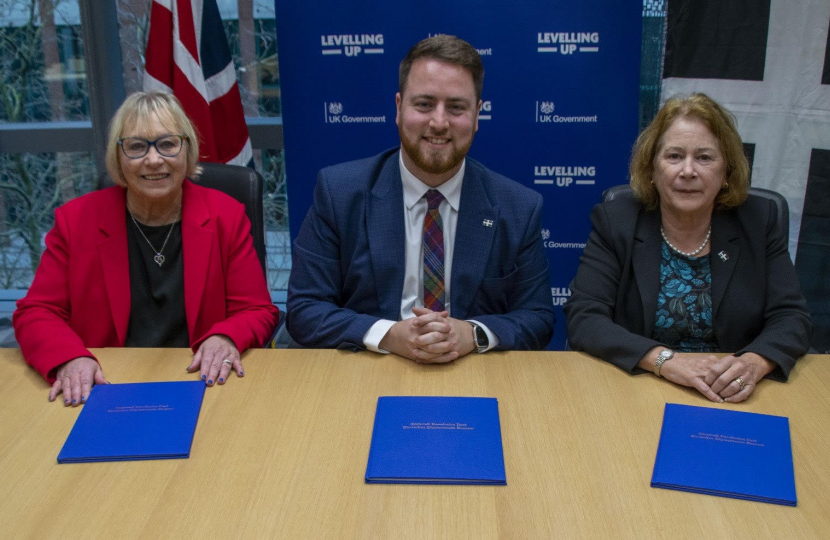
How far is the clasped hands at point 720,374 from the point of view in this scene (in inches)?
62.9

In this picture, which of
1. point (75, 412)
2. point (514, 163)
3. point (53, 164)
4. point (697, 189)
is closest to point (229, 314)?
point (75, 412)

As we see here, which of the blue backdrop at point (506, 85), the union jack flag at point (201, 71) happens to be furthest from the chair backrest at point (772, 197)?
the union jack flag at point (201, 71)

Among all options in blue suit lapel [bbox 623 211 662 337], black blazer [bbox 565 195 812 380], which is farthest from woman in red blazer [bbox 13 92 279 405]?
blue suit lapel [bbox 623 211 662 337]

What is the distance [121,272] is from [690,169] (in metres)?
1.60

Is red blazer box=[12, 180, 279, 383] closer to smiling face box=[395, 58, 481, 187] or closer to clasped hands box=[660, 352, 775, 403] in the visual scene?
smiling face box=[395, 58, 481, 187]

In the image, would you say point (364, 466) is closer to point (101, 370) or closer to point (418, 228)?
point (101, 370)

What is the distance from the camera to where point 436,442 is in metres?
1.38

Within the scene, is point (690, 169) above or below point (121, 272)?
above

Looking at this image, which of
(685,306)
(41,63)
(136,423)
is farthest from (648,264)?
(41,63)

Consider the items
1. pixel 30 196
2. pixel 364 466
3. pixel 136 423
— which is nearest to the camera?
pixel 364 466

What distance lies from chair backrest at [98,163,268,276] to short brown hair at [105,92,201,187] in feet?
0.50

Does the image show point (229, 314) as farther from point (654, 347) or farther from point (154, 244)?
point (654, 347)

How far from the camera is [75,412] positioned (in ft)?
5.04

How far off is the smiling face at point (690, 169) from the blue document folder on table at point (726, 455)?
0.69 meters
